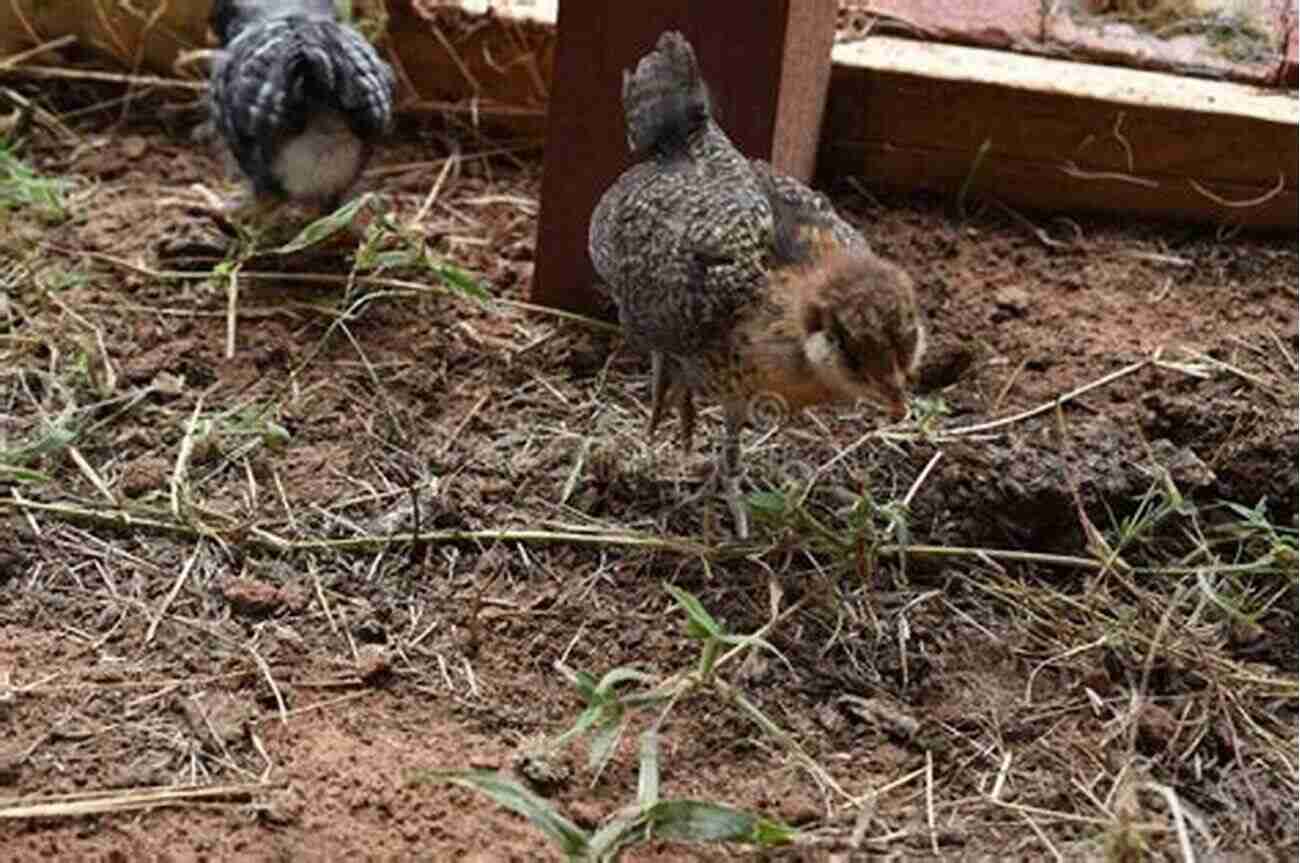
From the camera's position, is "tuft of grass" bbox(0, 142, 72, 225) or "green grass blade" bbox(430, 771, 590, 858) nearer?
"green grass blade" bbox(430, 771, 590, 858)

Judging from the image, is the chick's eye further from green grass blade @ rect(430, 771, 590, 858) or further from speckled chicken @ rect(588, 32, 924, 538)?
green grass blade @ rect(430, 771, 590, 858)

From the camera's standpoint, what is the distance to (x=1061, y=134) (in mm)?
4160

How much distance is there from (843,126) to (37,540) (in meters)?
1.85

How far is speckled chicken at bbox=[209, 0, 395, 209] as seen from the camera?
3.84 m

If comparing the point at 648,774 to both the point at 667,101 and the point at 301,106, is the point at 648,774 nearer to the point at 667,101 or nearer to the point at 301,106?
the point at 667,101

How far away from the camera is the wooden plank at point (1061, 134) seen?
411 centimetres

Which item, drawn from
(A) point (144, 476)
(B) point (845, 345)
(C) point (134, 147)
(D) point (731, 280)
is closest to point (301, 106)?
(C) point (134, 147)

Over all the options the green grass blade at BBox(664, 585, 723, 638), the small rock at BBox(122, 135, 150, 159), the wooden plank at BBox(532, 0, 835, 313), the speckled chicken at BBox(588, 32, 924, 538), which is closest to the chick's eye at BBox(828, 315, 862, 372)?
the speckled chicken at BBox(588, 32, 924, 538)

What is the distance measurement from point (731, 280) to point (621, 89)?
2.43 feet

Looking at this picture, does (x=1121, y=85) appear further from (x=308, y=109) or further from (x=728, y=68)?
(x=308, y=109)

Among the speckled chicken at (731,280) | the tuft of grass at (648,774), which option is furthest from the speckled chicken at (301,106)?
the tuft of grass at (648,774)

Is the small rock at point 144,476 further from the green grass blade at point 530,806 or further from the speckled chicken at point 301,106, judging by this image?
the green grass blade at point 530,806

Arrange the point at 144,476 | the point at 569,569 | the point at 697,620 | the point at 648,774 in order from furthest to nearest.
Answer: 1. the point at 144,476
2. the point at 569,569
3. the point at 697,620
4. the point at 648,774

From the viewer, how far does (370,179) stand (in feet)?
14.3
